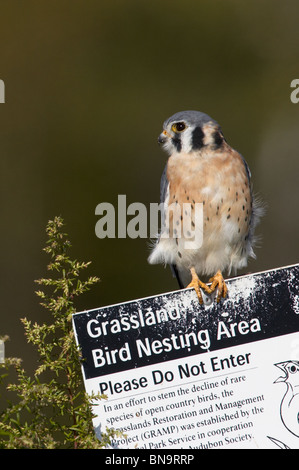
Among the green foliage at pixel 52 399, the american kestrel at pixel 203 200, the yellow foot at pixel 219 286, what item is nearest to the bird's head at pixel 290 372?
the yellow foot at pixel 219 286

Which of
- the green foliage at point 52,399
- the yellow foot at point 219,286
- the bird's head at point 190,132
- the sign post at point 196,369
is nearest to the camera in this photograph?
the green foliage at point 52,399

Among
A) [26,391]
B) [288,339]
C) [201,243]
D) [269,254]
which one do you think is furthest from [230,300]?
[269,254]

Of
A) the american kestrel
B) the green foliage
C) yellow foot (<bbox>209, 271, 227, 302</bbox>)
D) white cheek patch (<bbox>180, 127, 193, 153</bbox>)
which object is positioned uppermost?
white cheek patch (<bbox>180, 127, 193, 153</bbox>)

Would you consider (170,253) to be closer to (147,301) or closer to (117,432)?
(147,301)

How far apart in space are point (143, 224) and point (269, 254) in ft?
3.52

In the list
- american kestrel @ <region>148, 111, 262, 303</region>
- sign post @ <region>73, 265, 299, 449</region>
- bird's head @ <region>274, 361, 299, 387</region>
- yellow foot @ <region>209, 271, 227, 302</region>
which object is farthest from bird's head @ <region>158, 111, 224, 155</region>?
bird's head @ <region>274, 361, 299, 387</region>

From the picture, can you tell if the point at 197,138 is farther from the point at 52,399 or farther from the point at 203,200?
the point at 52,399

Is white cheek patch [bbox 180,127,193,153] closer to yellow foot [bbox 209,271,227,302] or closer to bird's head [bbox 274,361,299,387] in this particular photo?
yellow foot [bbox 209,271,227,302]

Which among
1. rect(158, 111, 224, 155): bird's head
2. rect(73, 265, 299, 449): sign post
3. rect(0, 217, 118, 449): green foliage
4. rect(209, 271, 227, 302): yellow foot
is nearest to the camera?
rect(0, 217, 118, 449): green foliage

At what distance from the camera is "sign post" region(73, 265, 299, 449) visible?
52.9 inches

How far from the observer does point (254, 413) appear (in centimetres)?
136

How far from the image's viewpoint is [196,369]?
54.3 inches

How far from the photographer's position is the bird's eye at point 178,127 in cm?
196

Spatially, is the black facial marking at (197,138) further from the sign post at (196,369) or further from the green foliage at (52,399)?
the green foliage at (52,399)
